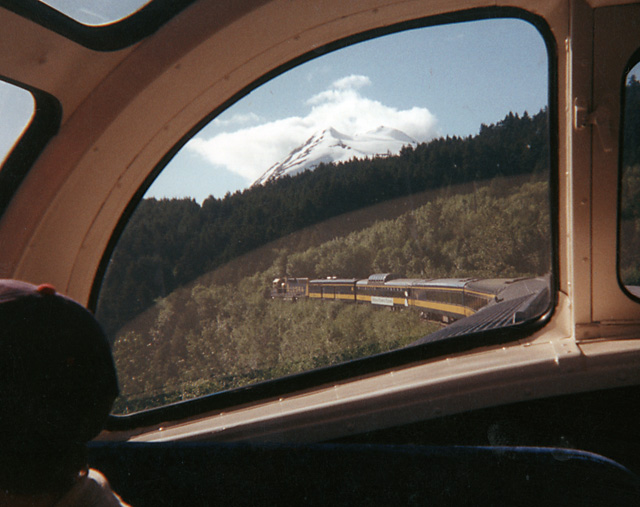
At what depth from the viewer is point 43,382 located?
2.10 ft

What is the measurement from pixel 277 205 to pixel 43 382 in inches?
48.5

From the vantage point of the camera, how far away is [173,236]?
1900mm

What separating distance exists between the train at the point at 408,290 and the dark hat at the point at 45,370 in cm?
111

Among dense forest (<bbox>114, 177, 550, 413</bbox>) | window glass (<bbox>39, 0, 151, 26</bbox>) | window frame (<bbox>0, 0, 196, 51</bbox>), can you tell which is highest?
window glass (<bbox>39, 0, 151, 26</bbox>)

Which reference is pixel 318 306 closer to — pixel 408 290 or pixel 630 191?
pixel 408 290

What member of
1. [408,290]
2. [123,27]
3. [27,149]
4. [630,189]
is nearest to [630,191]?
Result: [630,189]

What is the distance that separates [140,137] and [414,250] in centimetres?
111

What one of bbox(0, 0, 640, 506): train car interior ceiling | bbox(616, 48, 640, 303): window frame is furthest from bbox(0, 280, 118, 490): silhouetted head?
bbox(616, 48, 640, 303): window frame

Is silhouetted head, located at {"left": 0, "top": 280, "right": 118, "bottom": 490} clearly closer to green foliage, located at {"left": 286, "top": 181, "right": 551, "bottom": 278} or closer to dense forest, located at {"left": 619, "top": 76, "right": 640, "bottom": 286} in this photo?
green foliage, located at {"left": 286, "top": 181, "right": 551, "bottom": 278}

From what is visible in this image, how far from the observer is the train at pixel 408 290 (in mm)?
1737

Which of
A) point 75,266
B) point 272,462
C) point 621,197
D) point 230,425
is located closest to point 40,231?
point 75,266

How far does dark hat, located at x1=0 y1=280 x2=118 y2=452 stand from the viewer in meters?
0.63

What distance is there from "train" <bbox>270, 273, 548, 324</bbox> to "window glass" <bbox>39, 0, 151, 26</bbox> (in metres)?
1.03

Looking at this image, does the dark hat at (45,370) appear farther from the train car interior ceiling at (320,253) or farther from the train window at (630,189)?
the train window at (630,189)
